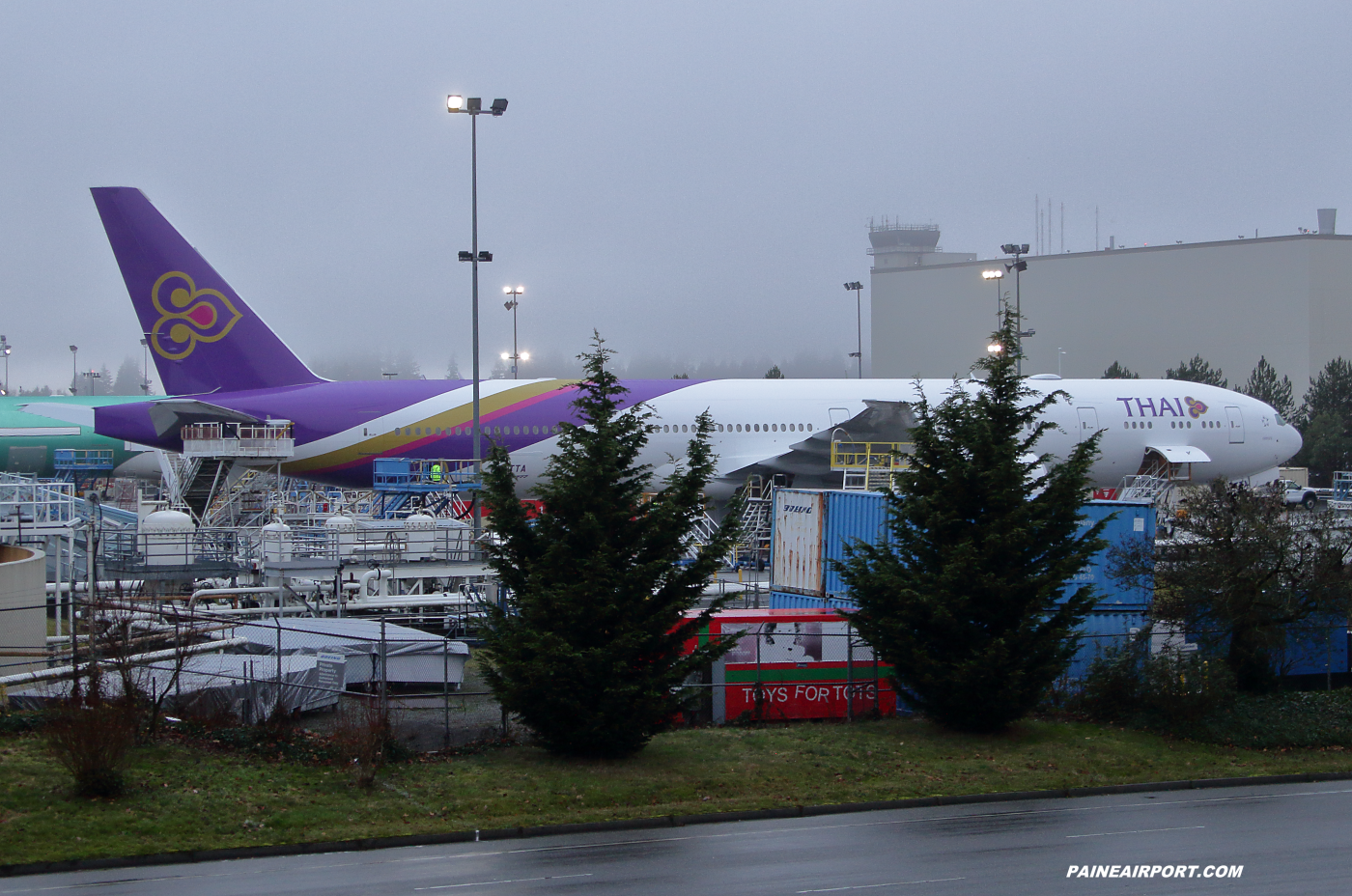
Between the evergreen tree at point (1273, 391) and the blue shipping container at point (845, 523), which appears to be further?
the evergreen tree at point (1273, 391)

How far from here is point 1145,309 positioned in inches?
4417

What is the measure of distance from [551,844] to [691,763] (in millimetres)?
3830

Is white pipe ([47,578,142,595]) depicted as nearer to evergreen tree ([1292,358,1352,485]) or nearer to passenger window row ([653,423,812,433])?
passenger window row ([653,423,812,433])

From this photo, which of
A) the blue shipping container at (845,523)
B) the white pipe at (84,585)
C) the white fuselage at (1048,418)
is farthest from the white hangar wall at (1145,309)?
the white pipe at (84,585)

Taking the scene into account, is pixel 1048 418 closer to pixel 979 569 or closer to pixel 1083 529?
pixel 1083 529

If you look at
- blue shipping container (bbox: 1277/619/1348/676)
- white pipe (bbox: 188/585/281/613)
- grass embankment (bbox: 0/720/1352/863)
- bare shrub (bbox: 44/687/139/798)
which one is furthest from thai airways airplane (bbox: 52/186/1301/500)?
bare shrub (bbox: 44/687/139/798)

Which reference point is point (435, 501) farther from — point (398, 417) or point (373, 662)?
point (373, 662)

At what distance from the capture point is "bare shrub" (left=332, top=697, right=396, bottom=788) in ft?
56.7

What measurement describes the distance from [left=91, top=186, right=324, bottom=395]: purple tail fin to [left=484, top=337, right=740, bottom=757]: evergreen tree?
77.0 ft

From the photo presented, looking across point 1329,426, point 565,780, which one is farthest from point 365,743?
point 1329,426

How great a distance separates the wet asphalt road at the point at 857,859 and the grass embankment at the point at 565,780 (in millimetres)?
761

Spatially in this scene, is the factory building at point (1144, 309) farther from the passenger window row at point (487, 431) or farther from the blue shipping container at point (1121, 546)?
the blue shipping container at point (1121, 546)

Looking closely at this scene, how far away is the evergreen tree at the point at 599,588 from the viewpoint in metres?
18.2

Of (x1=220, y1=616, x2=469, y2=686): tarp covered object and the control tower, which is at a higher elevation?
the control tower
